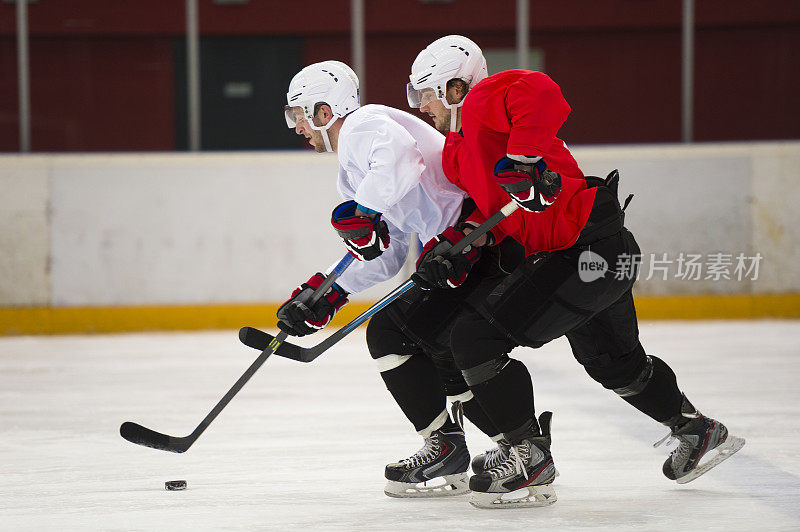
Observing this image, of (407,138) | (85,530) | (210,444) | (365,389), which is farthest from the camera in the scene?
(365,389)

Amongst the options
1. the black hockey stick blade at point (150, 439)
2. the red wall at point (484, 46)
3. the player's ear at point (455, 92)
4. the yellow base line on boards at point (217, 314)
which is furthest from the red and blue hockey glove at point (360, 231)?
the red wall at point (484, 46)

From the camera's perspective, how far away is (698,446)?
7.87 ft

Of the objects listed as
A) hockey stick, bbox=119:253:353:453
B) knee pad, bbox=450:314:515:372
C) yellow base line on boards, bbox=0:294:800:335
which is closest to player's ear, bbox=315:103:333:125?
hockey stick, bbox=119:253:353:453

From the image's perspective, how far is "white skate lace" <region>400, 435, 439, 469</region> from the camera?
243cm

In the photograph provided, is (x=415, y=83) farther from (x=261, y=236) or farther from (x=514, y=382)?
(x=261, y=236)

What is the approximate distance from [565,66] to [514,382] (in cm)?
456

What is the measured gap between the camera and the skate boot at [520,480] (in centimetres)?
224

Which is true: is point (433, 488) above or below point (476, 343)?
below

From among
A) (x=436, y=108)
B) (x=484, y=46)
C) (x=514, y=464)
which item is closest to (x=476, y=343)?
(x=514, y=464)

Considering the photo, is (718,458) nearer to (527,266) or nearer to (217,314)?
(527,266)

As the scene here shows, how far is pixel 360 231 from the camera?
227cm

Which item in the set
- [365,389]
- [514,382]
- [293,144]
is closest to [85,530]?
[514,382]

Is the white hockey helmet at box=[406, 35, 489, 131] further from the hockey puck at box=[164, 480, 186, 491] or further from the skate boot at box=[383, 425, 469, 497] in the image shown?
the hockey puck at box=[164, 480, 186, 491]

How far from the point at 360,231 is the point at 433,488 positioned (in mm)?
606
